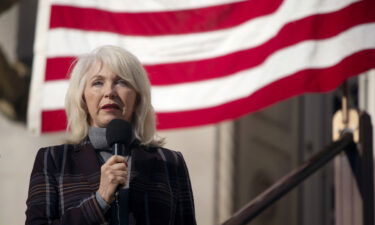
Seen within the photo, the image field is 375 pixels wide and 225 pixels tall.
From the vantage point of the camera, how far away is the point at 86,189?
149 inches

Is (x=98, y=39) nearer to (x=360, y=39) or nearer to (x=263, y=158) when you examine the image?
(x=360, y=39)

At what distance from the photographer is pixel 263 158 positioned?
9.66m

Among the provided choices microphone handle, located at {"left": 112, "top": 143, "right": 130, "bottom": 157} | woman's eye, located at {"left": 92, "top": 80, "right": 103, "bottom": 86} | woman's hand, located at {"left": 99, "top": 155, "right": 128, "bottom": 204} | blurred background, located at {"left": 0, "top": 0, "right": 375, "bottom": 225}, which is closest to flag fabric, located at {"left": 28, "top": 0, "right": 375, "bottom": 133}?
blurred background, located at {"left": 0, "top": 0, "right": 375, "bottom": 225}

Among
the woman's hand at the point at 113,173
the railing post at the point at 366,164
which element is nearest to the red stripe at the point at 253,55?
the railing post at the point at 366,164

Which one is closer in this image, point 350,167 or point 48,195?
point 48,195

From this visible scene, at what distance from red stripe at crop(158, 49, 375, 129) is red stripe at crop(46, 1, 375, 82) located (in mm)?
192

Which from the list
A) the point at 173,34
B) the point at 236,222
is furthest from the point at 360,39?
the point at 236,222

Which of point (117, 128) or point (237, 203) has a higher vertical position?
point (117, 128)

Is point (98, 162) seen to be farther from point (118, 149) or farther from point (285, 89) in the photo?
point (285, 89)

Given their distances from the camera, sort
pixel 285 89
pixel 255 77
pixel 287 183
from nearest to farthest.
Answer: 1. pixel 287 183
2. pixel 285 89
3. pixel 255 77

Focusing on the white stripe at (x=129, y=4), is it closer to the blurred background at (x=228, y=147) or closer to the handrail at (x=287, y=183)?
the handrail at (x=287, y=183)

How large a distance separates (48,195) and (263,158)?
5.96 m

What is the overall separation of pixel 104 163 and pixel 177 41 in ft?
10.7

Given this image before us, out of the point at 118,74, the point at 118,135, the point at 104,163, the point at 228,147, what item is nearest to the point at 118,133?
the point at 118,135
